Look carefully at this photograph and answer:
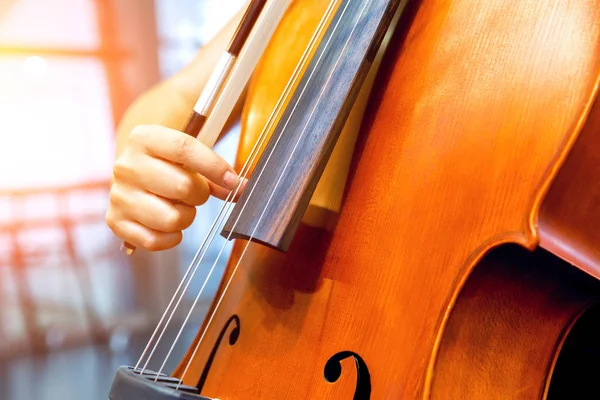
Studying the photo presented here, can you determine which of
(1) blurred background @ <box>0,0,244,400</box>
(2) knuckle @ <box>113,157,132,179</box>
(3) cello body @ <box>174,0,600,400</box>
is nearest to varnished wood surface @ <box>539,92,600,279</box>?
(3) cello body @ <box>174,0,600,400</box>

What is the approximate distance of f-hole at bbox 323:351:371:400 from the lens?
0.38m

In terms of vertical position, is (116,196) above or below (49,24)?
below

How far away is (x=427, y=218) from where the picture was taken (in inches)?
15.2

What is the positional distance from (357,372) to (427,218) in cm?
13

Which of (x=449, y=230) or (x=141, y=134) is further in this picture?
(x=141, y=134)

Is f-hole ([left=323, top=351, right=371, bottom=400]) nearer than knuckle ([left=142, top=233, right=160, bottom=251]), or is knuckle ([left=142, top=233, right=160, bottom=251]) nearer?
f-hole ([left=323, top=351, right=371, bottom=400])

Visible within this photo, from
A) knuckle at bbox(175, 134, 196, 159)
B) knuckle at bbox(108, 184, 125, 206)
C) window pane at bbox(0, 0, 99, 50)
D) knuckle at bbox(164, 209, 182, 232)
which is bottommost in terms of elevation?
knuckle at bbox(164, 209, 182, 232)

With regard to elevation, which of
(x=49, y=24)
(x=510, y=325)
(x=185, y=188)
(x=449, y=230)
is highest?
(x=49, y=24)

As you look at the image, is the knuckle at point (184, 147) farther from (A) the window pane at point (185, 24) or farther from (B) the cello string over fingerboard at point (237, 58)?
(A) the window pane at point (185, 24)

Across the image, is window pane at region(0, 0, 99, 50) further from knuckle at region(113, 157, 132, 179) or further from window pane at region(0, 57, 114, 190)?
knuckle at region(113, 157, 132, 179)

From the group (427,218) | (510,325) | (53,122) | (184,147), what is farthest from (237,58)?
(53,122)

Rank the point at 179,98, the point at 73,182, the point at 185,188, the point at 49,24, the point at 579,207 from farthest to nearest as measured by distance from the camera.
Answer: the point at 73,182, the point at 49,24, the point at 179,98, the point at 185,188, the point at 579,207

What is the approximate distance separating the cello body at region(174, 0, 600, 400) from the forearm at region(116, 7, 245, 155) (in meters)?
0.38

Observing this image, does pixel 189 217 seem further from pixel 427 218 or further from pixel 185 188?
pixel 427 218
